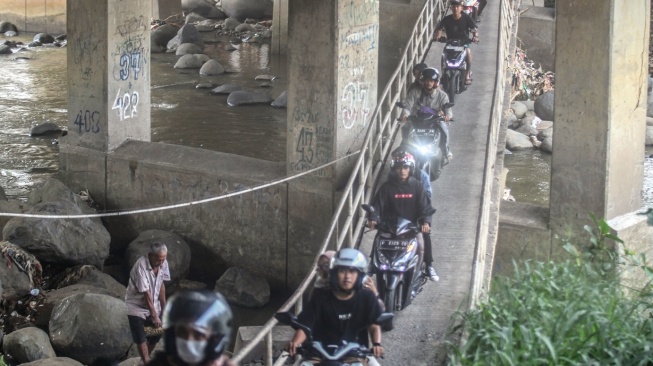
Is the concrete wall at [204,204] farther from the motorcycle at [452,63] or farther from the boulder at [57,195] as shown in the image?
the motorcycle at [452,63]

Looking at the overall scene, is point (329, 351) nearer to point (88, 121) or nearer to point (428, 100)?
point (428, 100)

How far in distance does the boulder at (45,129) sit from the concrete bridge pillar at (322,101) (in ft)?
32.5

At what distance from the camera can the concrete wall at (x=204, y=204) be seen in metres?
16.7

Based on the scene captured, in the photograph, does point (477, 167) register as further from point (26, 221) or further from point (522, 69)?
point (522, 69)

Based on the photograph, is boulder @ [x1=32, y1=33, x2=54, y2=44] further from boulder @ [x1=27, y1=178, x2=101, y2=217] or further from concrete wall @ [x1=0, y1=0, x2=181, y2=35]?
boulder @ [x1=27, y1=178, x2=101, y2=217]

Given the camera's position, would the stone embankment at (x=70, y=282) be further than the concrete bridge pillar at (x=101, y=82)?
No

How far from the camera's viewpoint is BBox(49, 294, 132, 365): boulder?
13484 millimetres

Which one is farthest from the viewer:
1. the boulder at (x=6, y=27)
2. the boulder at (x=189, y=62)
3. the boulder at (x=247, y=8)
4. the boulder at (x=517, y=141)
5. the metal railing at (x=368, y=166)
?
the boulder at (x=247, y=8)

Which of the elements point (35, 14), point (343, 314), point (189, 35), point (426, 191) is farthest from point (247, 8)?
point (343, 314)

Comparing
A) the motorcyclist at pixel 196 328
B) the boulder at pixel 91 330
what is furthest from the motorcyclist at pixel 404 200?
the motorcyclist at pixel 196 328

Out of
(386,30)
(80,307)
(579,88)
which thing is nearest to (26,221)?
(80,307)

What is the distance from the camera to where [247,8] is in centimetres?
4234

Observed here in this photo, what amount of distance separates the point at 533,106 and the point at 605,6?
13718mm

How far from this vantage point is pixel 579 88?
15.5 metres
